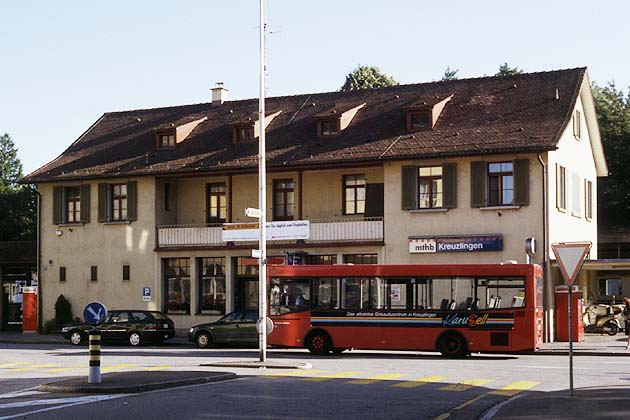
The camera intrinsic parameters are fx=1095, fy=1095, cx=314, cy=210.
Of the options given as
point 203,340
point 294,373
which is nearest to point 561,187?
point 203,340

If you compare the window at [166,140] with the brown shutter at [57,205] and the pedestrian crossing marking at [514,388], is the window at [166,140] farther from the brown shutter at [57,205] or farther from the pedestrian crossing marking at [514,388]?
the pedestrian crossing marking at [514,388]

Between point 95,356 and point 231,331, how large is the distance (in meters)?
17.0

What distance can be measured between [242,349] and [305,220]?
341 inches

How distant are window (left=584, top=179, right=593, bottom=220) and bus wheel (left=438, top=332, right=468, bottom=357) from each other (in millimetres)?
17472

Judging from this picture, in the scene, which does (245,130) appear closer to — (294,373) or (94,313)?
(294,373)

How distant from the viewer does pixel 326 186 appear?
44812mm

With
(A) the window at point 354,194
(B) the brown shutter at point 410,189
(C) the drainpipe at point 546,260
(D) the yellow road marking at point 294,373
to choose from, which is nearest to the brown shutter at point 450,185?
(B) the brown shutter at point 410,189

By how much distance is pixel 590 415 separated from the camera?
15453 millimetres

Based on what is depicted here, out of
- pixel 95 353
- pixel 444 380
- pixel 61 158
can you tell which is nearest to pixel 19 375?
pixel 95 353

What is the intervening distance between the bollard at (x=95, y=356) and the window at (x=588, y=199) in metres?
31.0

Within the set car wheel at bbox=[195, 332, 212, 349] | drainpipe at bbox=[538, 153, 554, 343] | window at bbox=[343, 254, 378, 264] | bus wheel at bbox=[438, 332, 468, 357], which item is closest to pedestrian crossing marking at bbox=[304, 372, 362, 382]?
bus wheel at bbox=[438, 332, 468, 357]

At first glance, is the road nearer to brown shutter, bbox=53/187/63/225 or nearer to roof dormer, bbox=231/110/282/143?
roof dormer, bbox=231/110/282/143

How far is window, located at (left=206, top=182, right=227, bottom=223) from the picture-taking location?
1843 inches

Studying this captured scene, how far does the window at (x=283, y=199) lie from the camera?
4538 cm
